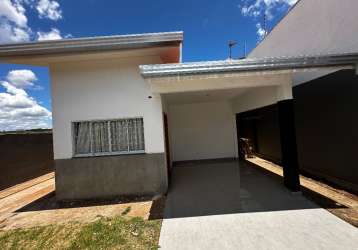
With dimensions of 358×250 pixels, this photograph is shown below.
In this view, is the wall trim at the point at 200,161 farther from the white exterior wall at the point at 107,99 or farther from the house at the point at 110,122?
the white exterior wall at the point at 107,99

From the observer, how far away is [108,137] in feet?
21.8

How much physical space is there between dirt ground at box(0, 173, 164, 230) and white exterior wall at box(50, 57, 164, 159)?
56.8 inches

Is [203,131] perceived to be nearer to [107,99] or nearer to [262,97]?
[262,97]

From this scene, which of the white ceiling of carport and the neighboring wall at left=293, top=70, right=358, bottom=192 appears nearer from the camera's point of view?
the neighboring wall at left=293, top=70, right=358, bottom=192

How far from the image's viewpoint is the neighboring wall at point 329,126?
5.92 metres

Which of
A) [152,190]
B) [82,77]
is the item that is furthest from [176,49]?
[152,190]

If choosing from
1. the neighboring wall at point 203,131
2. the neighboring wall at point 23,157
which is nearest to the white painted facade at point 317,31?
the neighboring wall at point 203,131

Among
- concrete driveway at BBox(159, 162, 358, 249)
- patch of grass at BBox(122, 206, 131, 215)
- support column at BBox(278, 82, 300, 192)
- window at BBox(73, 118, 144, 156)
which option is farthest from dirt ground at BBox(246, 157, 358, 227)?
window at BBox(73, 118, 144, 156)

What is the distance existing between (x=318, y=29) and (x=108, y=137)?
779 centimetres

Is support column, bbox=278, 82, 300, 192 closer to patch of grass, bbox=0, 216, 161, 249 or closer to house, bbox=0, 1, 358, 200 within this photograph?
house, bbox=0, 1, 358, 200

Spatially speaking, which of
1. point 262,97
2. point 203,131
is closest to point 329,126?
point 262,97

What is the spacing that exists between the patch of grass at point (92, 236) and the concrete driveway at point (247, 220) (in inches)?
13.9

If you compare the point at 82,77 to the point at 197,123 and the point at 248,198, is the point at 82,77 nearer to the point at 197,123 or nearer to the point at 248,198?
the point at 248,198

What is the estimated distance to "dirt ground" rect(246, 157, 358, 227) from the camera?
14.6 feet
